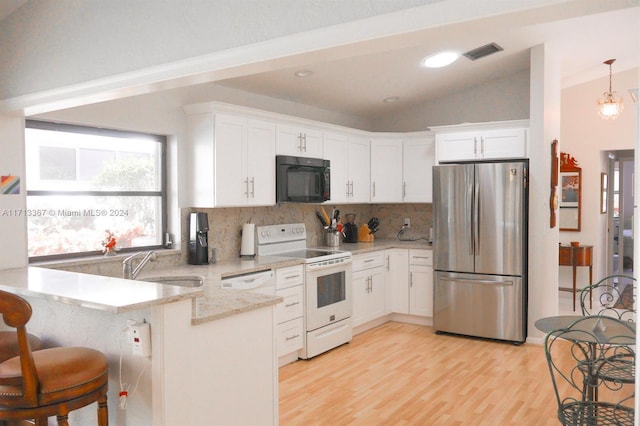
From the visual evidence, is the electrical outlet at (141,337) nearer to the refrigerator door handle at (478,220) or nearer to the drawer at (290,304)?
the drawer at (290,304)

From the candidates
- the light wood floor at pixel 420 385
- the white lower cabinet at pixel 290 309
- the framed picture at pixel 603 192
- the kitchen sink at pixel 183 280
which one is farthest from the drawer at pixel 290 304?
the framed picture at pixel 603 192

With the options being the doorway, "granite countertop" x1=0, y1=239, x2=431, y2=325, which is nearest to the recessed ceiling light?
"granite countertop" x1=0, y1=239, x2=431, y2=325

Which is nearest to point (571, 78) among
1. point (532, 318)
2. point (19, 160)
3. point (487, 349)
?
point (532, 318)

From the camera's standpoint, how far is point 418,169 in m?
6.11

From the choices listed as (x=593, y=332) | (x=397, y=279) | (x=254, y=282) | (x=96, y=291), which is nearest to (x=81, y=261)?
(x=254, y=282)

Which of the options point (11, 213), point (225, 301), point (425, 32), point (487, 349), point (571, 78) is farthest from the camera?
point (571, 78)

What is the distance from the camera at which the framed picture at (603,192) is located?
7.09 m

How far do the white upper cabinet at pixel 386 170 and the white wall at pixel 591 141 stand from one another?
275 centimetres

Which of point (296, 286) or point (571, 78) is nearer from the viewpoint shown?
point (296, 286)

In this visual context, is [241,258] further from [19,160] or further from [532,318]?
[532,318]

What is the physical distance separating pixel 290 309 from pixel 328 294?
21.4 inches

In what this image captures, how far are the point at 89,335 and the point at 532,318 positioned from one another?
415cm

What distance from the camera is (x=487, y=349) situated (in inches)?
196

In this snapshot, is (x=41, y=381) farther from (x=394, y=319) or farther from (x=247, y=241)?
(x=394, y=319)
